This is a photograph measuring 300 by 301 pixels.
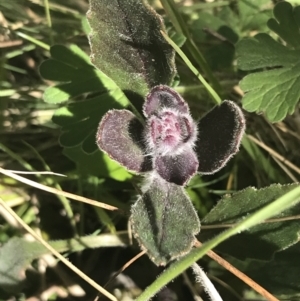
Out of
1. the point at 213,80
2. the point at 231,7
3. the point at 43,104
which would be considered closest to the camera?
the point at 213,80

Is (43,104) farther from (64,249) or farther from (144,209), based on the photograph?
(144,209)

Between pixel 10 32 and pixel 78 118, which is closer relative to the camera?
pixel 78 118

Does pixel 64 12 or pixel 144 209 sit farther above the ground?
pixel 64 12

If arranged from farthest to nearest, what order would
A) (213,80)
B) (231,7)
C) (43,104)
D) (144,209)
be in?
(231,7) → (43,104) → (213,80) → (144,209)

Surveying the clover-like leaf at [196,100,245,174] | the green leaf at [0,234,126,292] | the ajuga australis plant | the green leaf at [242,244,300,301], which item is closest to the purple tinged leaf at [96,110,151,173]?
the ajuga australis plant

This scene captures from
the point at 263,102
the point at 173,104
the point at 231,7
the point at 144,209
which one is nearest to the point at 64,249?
the point at 144,209

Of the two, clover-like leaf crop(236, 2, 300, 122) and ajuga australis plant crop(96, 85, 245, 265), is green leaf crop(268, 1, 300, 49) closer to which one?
clover-like leaf crop(236, 2, 300, 122)

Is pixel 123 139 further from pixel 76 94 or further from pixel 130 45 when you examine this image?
pixel 76 94

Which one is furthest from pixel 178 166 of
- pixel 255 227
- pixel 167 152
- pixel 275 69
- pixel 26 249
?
pixel 26 249
